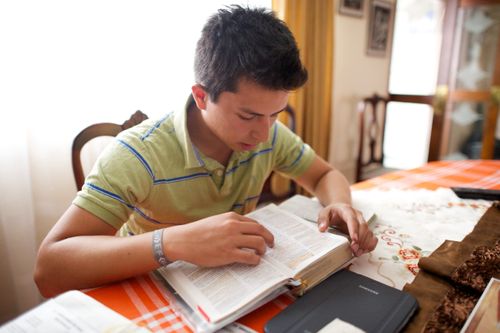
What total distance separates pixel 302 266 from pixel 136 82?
1.33 m

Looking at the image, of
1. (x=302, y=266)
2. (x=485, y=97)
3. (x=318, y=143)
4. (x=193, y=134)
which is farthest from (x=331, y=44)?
(x=302, y=266)

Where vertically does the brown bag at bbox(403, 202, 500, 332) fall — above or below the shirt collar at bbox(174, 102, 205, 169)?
below

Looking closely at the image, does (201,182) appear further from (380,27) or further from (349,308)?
(380,27)

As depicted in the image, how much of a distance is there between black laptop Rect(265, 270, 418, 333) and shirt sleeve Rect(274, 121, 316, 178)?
0.60 metres

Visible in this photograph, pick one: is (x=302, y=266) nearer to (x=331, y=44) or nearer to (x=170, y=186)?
(x=170, y=186)

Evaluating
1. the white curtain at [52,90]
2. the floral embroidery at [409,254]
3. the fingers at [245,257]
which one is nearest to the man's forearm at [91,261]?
the fingers at [245,257]

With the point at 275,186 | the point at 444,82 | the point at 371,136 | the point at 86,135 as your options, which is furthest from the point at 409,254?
the point at 444,82

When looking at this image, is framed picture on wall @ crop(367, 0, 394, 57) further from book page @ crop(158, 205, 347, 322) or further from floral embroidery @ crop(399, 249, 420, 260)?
book page @ crop(158, 205, 347, 322)

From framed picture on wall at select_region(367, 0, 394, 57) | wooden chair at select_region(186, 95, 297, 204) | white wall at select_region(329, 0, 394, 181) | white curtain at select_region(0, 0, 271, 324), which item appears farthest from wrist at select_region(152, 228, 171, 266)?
framed picture on wall at select_region(367, 0, 394, 57)

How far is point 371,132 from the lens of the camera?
3.40 meters

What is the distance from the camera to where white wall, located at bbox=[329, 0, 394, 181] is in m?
2.95

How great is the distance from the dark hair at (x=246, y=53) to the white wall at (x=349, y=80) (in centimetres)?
230

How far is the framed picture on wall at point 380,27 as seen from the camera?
3.17 metres

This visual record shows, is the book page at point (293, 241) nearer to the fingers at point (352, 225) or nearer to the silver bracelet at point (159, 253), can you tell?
the fingers at point (352, 225)
